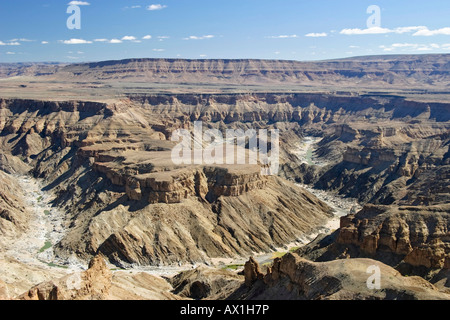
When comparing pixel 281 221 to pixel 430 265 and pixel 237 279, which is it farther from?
pixel 430 265

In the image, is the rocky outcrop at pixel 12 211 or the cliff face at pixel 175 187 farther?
the rocky outcrop at pixel 12 211

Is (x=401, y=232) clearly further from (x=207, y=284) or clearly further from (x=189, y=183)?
(x=189, y=183)

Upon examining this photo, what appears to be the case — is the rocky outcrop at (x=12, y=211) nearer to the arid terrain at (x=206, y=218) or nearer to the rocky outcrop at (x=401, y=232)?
the arid terrain at (x=206, y=218)

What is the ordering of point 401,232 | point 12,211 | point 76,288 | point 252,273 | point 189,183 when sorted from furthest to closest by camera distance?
point 12,211 → point 189,183 → point 401,232 → point 252,273 → point 76,288

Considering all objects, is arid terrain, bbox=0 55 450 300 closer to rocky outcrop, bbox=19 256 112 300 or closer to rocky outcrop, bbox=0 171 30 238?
rocky outcrop, bbox=19 256 112 300

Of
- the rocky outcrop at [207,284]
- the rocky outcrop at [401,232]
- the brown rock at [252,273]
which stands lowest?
the rocky outcrop at [207,284]

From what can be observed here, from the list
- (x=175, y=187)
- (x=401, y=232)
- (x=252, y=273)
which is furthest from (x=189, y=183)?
(x=401, y=232)

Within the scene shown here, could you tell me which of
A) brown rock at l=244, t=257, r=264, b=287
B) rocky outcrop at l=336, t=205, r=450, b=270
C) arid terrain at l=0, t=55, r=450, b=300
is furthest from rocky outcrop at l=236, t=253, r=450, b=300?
rocky outcrop at l=336, t=205, r=450, b=270

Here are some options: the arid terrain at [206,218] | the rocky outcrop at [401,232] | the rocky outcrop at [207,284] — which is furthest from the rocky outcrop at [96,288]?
the rocky outcrop at [401,232]
